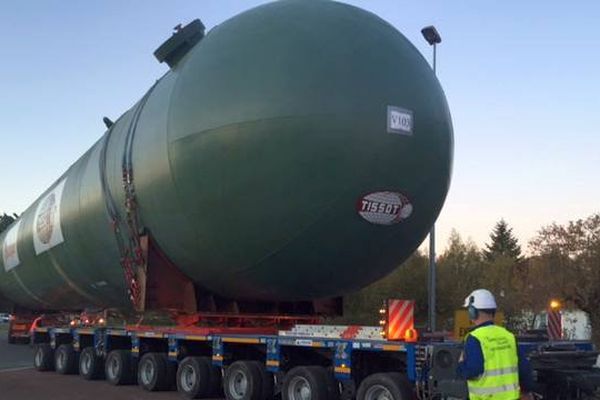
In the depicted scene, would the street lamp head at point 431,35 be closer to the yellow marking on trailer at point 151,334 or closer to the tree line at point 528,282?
the tree line at point 528,282

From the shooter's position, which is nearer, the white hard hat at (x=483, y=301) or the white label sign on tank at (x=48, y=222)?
the white hard hat at (x=483, y=301)

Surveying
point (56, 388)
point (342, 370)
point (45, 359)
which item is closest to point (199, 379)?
point (342, 370)

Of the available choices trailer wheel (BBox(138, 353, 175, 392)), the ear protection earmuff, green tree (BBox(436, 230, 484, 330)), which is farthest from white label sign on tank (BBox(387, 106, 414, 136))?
green tree (BBox(436, 230, 484, 330))

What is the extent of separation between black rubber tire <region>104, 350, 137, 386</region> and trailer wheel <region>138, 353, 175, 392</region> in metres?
0.88

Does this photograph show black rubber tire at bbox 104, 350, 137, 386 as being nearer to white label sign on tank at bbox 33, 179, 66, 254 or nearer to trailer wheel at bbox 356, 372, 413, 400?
white label sign on tank at bbox 33, 179, 66, 254

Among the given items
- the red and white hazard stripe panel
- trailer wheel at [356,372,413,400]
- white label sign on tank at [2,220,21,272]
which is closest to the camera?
trailer wheel at [356,372,413,400]

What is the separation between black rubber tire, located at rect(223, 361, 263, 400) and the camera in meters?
10.2

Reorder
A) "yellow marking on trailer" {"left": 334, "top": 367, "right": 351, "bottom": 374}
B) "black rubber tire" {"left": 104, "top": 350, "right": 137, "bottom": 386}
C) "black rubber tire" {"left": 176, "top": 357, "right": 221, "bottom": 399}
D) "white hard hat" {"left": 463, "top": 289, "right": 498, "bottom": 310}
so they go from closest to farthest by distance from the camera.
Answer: "white hard hat" {"left": 463, "top": 289, "right": 498, "bottom": 310}
"yellow marking on trailer" {"left": 334, "top": 367, "right": 351, "bottom": 374}
"black rubber tire" {"left": 176, "top": 357, "right": 221, "bottom": 399}
"black rubber tire" {"left": 104, "top": 350, "right": 137, "bottom": 386}

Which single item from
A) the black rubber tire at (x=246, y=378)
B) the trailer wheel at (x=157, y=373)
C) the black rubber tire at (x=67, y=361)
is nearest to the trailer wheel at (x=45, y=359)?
the black rubber tire at (x=67, y=361)

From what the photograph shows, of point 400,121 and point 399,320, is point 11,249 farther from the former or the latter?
point 399,320

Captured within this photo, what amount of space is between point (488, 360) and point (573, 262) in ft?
75.3

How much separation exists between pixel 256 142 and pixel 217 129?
630 mm

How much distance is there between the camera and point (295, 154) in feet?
29.2

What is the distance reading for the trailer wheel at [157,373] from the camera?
40.7 feet
